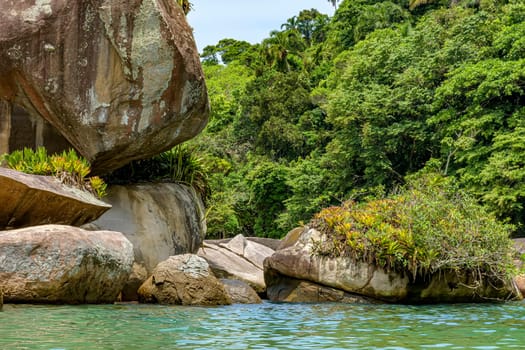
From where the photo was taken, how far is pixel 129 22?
1345cm

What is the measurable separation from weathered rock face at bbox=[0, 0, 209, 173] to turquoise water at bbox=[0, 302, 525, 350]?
13.1 ft

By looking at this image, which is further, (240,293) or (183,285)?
(240,293)

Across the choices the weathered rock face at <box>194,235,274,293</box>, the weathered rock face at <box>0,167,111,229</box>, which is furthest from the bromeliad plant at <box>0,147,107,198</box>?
the weathered rock face at <box>194,235,274,293</box>

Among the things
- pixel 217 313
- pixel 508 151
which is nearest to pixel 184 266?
pixel 217 313

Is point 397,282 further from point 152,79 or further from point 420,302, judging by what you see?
point 152,79

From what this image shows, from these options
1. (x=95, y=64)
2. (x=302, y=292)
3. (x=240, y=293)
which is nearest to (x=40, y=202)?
(x=95, y=64)

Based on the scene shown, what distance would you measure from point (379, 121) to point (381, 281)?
16.4 m

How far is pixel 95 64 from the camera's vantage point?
13.5 meters

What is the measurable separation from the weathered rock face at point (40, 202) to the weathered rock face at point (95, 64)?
142cm

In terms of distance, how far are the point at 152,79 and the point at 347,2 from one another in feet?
126

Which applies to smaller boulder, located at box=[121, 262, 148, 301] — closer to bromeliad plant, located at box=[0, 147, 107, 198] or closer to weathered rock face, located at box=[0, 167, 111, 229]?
weathered rock face, located at box=[0, 167, 111, 229]

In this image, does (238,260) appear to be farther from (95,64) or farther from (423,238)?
(95,64)

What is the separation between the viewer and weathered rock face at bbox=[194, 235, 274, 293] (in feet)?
57.0

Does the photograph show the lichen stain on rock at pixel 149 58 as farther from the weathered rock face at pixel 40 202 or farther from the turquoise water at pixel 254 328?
the turquoise water at pixel 254 328
